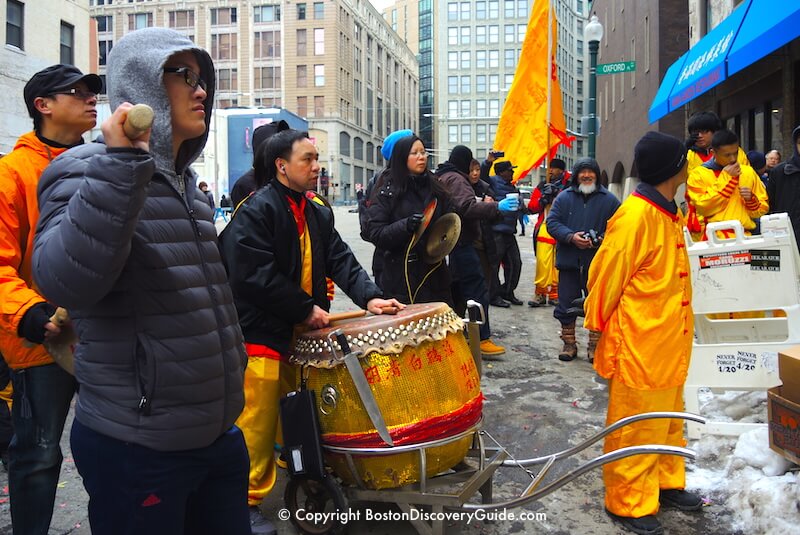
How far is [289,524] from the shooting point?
3564 millimetres

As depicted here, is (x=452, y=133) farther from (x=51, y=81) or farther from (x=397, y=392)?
(x=397, y=392)

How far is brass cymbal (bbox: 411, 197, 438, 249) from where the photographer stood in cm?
502

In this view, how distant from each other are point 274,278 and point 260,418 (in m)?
0.73

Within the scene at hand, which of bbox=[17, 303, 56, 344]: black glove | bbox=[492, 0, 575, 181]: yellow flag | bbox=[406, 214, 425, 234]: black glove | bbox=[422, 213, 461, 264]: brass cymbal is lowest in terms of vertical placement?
bbox=[17, 303, 56, 344]: black glove

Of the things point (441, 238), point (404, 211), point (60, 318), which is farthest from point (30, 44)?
point (60, 318)

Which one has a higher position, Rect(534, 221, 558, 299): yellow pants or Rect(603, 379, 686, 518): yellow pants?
Rect(534, 221, 558, 299): yellow pants

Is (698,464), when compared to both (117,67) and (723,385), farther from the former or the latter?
(117,67)

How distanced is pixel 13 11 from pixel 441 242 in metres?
26.4

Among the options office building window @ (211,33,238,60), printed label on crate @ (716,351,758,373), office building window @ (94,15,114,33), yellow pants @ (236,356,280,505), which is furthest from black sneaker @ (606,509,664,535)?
office building window @ (94,15,114,33)

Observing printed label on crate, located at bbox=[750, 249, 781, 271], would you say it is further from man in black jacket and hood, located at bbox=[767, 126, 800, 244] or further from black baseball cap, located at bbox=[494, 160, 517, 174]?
black baseball cap, located at bbox=[494, 160, 517, 174]

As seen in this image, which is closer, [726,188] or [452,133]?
[726,188]

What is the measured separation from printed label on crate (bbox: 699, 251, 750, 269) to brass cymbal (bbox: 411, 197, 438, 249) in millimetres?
1982

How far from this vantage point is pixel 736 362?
448 cm

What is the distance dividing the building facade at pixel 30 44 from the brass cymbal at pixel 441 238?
22.6 meters
